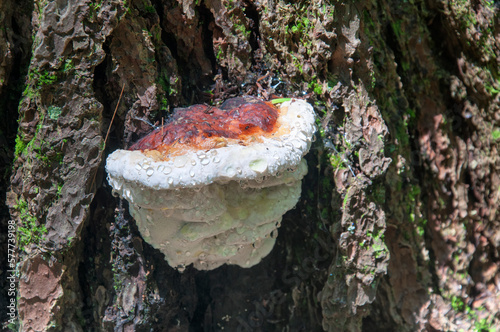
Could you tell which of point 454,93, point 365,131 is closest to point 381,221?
point 365,131

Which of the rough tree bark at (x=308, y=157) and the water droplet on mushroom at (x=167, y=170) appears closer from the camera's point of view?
the water droplet on mushroom at (x=167, y=170)

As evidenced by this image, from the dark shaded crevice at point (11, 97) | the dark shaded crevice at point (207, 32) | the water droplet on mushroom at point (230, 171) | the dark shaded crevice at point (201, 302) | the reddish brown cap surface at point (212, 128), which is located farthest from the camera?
the dark shaded crevice at point (201, 302)

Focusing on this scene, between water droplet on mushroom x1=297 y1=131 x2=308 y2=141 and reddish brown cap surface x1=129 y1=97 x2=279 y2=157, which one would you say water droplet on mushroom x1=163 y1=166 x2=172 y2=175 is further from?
water droplet on mushroom x1=297 y1=131 x2=308 y2=141

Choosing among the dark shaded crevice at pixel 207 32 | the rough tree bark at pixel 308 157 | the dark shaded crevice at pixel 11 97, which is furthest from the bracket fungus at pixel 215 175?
the dark shaded crevice at pixel 11 97

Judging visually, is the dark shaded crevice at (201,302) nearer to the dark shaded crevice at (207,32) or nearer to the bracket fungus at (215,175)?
the bracket fungus at (215,175)

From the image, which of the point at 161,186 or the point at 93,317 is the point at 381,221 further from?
the point at 93,317

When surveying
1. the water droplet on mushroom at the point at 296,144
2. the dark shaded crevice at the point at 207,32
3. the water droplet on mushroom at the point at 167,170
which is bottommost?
the water droplet on mushroom at the point at 167,170
